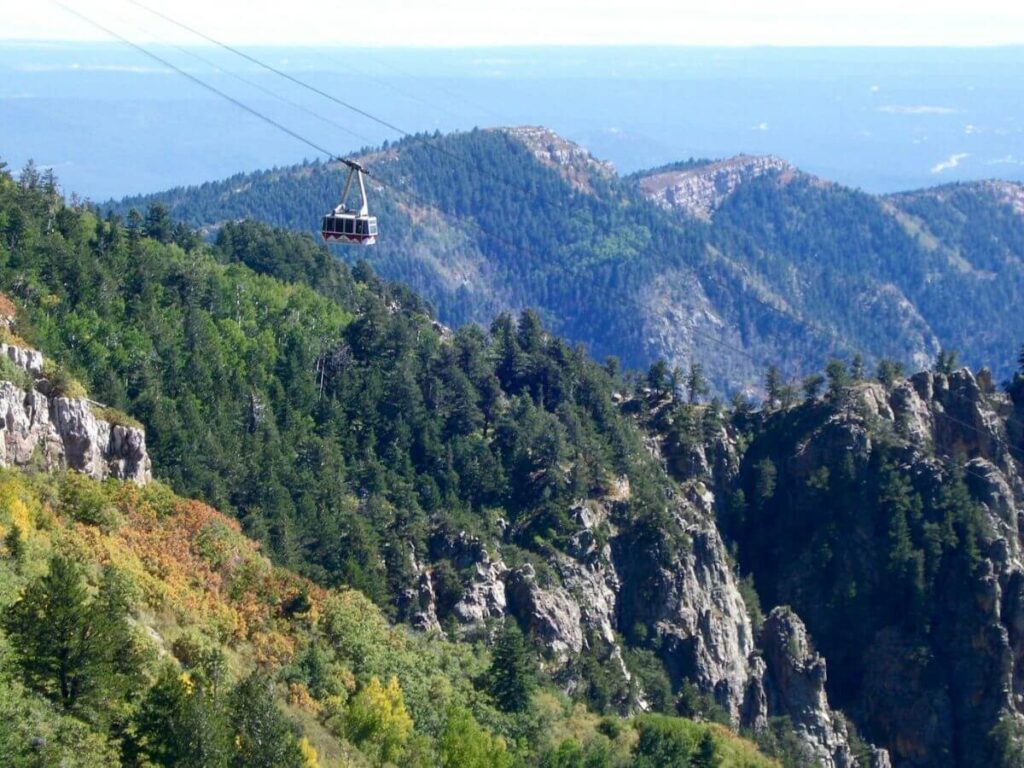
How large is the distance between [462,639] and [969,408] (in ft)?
126

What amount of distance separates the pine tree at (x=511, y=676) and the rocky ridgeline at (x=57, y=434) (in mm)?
14751

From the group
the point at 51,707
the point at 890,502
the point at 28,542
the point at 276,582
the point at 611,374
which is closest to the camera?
the point at 51,707

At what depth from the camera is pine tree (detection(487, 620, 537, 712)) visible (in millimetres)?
56875

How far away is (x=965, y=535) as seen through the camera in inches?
3364

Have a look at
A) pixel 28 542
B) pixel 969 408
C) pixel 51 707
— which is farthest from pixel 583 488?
pixel 51 707

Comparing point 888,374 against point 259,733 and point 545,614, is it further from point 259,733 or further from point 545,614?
point 259,733

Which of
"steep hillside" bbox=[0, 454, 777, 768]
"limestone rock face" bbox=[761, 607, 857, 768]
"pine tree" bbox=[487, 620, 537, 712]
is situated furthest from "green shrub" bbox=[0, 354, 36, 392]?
"limestone rock face" bbox=[761, 607, 857, 768]

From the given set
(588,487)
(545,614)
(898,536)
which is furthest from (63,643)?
(898,536)

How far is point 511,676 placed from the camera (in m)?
57.5

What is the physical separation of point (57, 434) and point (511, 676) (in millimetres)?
18384

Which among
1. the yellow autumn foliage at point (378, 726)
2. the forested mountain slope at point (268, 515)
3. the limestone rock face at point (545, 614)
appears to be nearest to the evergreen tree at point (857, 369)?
the forested mountain slope at point (268, 515)

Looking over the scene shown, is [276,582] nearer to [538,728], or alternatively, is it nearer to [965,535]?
[538,728]

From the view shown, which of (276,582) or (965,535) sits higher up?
(276,582)

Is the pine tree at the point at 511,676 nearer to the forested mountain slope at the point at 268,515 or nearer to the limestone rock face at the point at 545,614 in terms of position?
the forested mountain slope at the point at 268,515
